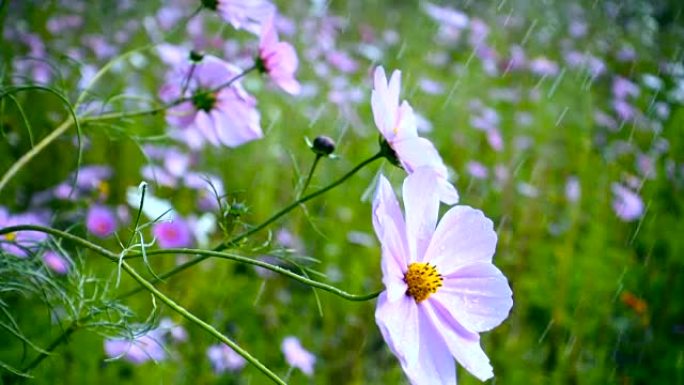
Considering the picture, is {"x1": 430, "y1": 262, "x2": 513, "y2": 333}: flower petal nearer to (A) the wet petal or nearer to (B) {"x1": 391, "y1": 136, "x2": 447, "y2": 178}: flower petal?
(A) the wet petal

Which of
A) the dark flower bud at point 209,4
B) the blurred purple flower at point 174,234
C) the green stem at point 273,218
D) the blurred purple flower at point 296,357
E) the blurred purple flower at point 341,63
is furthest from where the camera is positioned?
the blurred purple flower at point 341,63

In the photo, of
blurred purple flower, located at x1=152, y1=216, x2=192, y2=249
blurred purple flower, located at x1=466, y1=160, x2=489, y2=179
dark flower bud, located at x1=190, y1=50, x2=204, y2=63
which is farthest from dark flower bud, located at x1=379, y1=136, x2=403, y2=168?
blurred purple flower, located at x1=466, y1=160, x2=489, y2=179

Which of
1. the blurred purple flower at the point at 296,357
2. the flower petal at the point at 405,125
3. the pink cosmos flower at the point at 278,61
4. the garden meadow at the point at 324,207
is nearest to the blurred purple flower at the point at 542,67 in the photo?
the garden meadow at the point at 324,207

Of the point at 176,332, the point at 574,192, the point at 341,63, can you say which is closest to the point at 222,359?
the point at 176,332

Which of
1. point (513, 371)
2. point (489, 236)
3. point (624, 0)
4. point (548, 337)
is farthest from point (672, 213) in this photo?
point (624, 0)

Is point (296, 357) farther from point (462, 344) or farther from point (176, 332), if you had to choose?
point (462, 344)

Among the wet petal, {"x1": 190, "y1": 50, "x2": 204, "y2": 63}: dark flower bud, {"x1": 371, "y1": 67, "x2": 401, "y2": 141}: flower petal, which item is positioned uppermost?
{"x1": 371, "y1": 67, "x2": 401, "y2": 141}: flower petal

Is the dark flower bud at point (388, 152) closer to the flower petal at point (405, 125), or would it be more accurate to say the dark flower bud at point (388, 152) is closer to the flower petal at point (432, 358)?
the flower petal at point (405, 125)
